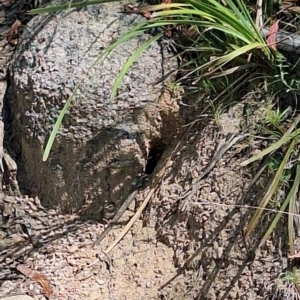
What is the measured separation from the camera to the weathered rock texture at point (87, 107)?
221cm

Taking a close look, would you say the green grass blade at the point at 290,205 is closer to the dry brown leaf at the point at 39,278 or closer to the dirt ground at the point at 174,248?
the dirt ground at the point at 174,248

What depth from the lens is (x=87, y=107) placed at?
2.21 metres

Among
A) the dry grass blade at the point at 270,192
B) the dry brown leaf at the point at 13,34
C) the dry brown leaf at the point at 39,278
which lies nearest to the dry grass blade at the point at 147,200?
the dry brown leaf at the point at 39,278

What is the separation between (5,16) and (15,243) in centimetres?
103

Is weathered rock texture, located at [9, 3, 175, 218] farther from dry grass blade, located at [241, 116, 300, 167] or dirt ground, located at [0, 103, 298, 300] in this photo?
dry grass blade, located at [241, 116, 300, 167]

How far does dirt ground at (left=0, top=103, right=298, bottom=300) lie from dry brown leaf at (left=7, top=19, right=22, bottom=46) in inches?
31.2

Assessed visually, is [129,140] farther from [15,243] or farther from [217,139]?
[15,243]

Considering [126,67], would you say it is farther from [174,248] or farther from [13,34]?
[13,34]

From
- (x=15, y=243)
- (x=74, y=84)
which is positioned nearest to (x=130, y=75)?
(x=74, y=84)

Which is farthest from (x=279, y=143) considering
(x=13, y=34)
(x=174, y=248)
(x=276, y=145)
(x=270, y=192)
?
(x=13, y=34)

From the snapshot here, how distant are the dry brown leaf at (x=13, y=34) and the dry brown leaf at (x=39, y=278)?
3.14 feet

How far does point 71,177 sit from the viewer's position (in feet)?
7.52

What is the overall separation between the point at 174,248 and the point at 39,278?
48 centimetres

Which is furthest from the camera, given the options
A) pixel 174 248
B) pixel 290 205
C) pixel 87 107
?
pixel 87 107
